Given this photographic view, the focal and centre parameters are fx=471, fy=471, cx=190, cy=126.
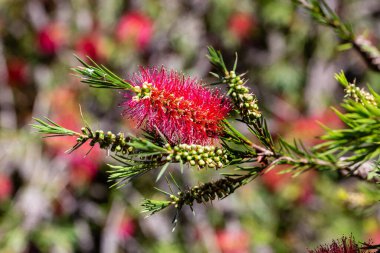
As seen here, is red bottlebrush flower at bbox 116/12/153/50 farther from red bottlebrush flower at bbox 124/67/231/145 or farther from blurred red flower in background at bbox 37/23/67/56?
red bottlebrush flower at bbox 124/67/231/145

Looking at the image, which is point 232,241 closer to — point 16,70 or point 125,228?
point 125,228

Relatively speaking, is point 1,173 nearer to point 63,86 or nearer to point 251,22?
point 63,86

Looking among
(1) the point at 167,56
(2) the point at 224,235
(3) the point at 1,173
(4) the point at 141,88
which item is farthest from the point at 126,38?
(4) the point at 141,88

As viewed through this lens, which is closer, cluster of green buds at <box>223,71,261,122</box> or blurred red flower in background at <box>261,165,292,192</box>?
cluster of green buds at <box>223,71,261,122</box>

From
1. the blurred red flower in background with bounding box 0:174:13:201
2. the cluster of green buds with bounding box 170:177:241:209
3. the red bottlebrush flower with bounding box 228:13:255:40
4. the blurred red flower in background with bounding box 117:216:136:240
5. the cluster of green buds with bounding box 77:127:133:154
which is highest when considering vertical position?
the cluster of green buds with bounding box 77:127:133:154

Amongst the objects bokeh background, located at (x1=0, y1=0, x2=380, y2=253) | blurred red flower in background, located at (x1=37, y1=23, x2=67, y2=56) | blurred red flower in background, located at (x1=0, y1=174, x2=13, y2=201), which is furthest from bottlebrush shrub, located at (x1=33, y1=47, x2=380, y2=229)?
blurred red flower in background, located at (x1=37, y1=23, x2=67, y2=56)

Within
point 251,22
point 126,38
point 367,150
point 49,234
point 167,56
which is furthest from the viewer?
point 251,22

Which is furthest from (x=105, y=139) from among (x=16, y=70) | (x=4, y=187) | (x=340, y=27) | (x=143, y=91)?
(x=16, y=70)
